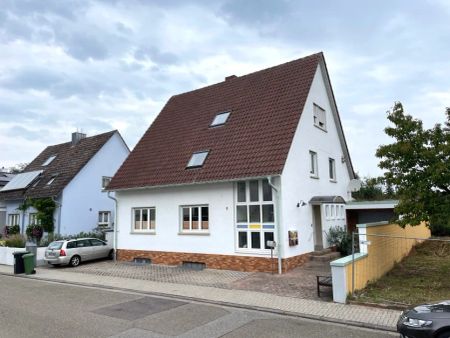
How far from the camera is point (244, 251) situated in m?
14.6

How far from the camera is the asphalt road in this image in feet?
23.9

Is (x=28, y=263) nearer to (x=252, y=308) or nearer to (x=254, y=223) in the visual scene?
(x=254, y=223)

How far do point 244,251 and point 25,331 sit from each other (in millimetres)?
8559

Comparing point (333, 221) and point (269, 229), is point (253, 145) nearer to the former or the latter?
point (269, 229)

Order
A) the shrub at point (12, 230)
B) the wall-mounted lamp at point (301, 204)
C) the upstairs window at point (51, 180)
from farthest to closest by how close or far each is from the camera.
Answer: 1. the shrub at point (12, 230)
2. the upstairs window at point (51, 180)
3. the wall-mounted lamp at point (301, 204)

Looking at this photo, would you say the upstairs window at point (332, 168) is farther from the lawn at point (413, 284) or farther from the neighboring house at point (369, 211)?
the lawn at point (413, 284)

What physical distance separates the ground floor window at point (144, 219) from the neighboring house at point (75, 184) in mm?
6192

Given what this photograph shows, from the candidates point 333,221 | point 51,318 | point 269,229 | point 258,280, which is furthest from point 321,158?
point 51,318

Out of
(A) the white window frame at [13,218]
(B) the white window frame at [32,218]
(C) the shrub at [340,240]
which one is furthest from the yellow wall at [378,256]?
(A) the white window frame at [13,218]

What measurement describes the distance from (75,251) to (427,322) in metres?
15.8

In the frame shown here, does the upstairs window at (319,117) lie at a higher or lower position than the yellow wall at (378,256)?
higher

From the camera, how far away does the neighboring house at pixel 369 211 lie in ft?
63.8

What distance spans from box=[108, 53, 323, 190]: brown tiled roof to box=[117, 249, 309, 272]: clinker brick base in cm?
307

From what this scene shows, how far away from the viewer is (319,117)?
18609 millimetres
